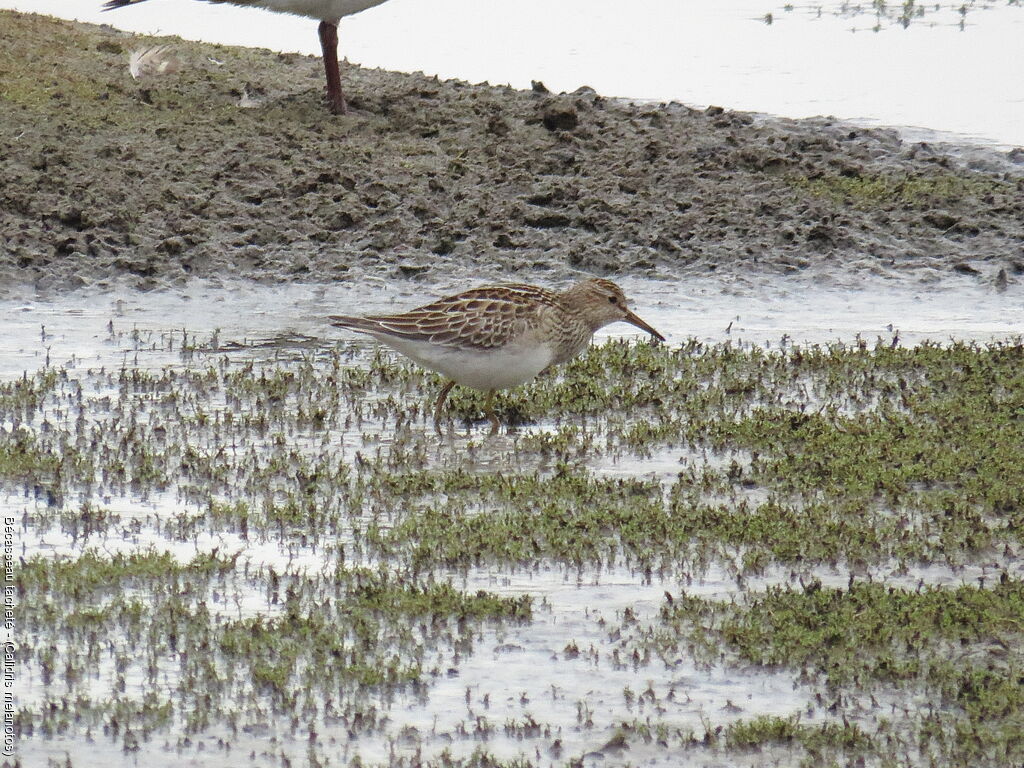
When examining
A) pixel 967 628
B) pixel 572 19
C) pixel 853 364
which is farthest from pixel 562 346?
pixel 572 19

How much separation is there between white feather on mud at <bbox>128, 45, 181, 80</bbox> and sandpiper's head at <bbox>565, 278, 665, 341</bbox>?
7569 millimetres

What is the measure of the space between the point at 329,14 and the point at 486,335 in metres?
6.79

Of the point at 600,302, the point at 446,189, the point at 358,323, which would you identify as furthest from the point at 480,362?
the point at 446,189

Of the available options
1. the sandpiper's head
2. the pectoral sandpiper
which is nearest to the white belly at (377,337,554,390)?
the pectoral sandpiper

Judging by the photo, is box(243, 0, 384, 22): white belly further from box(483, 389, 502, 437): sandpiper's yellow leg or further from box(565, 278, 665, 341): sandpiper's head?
box(483, 389, 502, 437): sandpiper's yellow leg

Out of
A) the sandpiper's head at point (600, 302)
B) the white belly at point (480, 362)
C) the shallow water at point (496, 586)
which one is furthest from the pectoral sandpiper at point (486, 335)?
the shallow water at point (496, 586)

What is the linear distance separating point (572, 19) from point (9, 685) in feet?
67.3

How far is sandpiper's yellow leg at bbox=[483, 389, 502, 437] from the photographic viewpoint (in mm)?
9695

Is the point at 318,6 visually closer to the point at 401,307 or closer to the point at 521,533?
the point at 401,307

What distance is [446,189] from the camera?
14125 millimetres

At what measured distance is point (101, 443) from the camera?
9.17m

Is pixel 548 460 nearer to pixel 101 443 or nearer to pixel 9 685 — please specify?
pixel 101 443

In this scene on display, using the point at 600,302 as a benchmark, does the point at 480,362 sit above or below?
below

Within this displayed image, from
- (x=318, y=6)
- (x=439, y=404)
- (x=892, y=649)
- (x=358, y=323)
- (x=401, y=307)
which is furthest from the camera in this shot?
(x=318, y=6)
